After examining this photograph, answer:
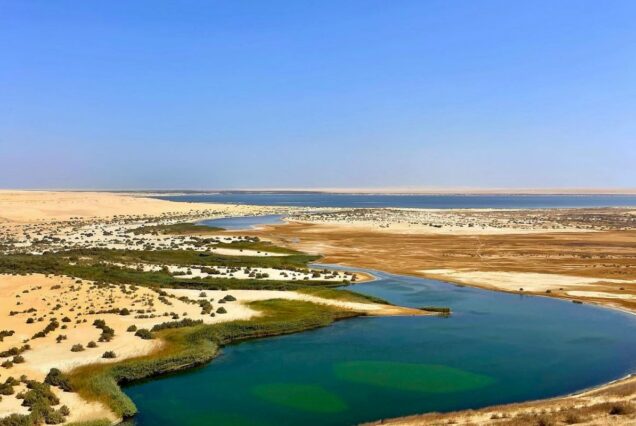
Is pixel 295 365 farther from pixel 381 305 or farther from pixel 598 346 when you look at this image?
pixel 598 346

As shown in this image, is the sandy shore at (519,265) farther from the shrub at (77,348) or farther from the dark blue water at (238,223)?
the shrub at (77,348)

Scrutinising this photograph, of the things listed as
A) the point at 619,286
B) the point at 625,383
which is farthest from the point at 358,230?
the point at 625,383

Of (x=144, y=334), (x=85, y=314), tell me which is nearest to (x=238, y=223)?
A: (x=85, y=314)

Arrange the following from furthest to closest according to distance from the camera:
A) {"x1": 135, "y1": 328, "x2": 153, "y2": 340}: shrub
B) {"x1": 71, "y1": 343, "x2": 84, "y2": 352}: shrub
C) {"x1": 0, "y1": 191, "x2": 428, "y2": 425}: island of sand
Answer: {"x1": 135, "y1": 328, "x2": 153, "y2": 340}: shrub < {"x1": 71, "y1": 343, "x2": 84, "y2": 352}: shrub < {"x1": 0, "y1": 191, "x2": 428, "y2": 425}: island of sand

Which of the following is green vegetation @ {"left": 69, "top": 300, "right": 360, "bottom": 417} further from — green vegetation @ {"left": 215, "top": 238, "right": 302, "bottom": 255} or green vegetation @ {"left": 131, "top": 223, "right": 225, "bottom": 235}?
green vegetation @ {"left": 131, "top": 223, "right": 225, "bottom": 235}

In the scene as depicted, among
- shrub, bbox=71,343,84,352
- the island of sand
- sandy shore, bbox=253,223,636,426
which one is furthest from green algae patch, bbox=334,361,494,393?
shrub, bbox=71,343,84,352

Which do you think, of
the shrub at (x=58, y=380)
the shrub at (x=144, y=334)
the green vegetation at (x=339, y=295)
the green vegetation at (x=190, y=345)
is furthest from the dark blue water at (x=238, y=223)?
the shrub at (x=58, y=380)

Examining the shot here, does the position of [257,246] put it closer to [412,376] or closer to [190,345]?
[190,345]
